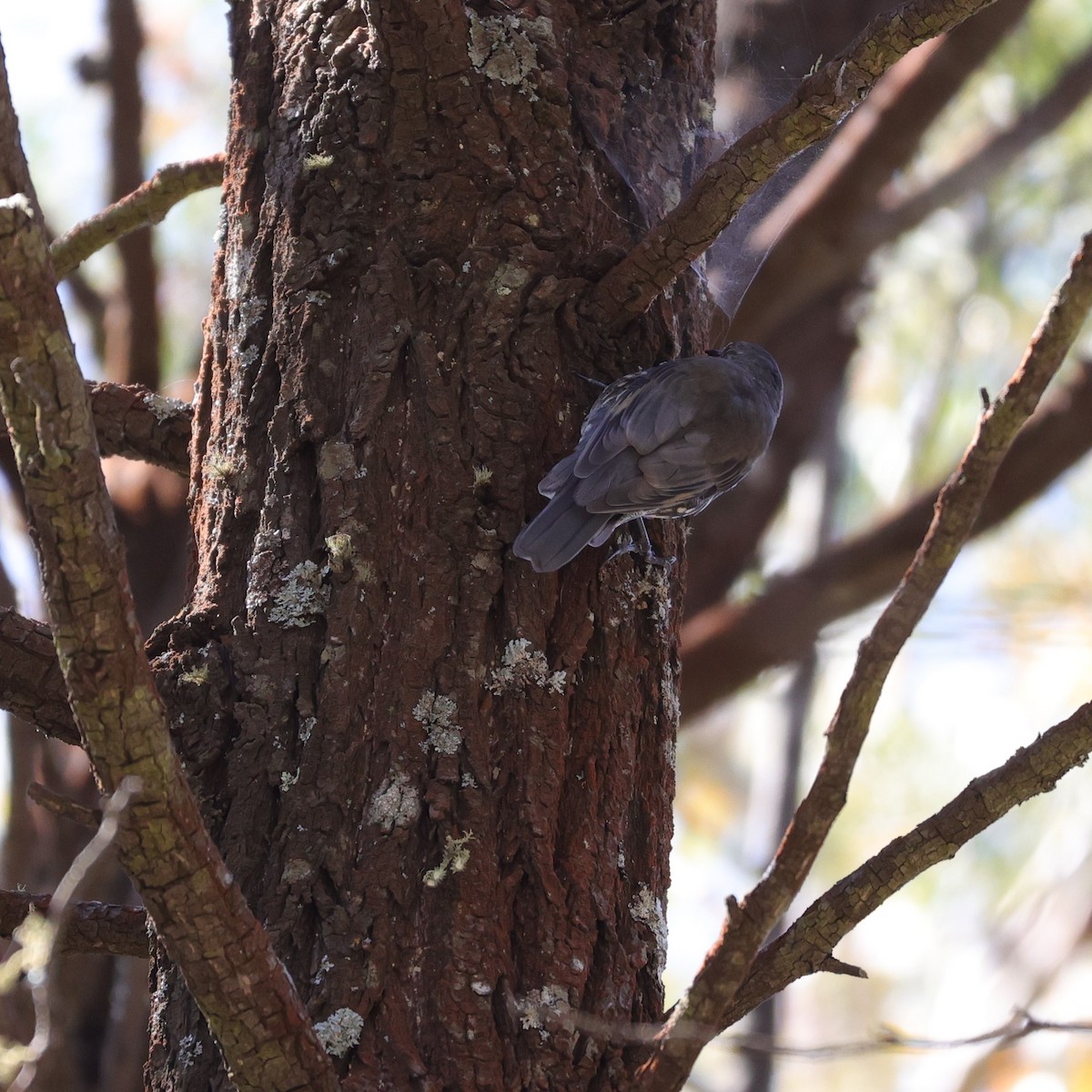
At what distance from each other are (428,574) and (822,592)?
9.06 ft

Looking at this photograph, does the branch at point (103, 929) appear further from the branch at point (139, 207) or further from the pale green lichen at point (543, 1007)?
the branch at point (139, 207)

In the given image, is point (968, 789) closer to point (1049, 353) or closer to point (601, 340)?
point (1049, 353)

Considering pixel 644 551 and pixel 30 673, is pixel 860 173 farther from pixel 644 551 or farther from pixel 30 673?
pixel 30 673

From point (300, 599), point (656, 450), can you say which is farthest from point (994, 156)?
point (300, 599)

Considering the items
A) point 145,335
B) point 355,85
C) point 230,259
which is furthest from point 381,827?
point 145,335

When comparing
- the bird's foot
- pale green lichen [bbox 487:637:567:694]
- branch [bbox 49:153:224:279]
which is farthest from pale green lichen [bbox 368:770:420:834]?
branch [bbox 49:153:224:279]

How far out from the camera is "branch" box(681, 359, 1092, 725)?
4285 mm

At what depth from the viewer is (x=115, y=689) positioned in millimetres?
1328

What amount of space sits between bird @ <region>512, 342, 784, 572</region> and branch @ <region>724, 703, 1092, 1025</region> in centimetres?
63

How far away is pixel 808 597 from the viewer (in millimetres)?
4406

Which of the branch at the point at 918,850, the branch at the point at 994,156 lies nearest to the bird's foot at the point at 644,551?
the branch at the point at 918,850

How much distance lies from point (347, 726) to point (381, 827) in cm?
15

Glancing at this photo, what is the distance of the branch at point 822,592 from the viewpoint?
4285mm

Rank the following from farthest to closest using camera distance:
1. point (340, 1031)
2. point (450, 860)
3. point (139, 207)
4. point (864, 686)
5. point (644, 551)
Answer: point (139, 207) < point (644, 551) < point (450, 860) < point (340, 1031) < point (864, 686)
